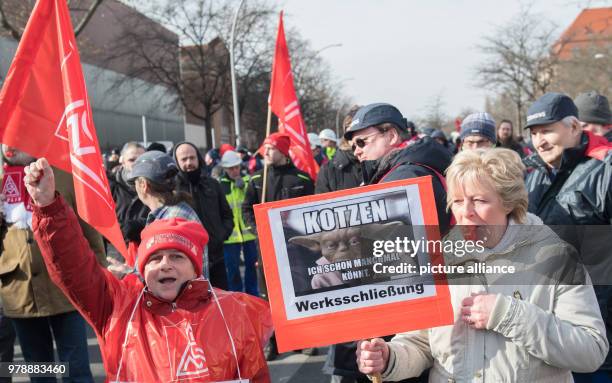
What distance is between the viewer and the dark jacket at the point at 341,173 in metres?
5.77

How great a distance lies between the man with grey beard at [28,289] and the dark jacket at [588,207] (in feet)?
10.8

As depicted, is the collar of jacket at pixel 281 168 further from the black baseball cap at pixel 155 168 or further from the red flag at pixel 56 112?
the red flag at pixel 56 112

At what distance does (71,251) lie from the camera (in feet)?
8.15

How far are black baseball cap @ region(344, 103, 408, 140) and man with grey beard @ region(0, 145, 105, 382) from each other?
2.36 metres

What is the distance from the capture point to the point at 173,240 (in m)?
2.65

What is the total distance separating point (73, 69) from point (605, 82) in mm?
34270

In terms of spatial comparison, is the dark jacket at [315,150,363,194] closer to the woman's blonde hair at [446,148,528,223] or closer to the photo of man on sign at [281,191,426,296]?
the woman's blonde hair at [446,148,528,223]

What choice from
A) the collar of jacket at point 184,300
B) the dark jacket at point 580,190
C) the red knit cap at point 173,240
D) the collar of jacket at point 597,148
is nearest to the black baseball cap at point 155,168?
the red knit cap at point 173,240

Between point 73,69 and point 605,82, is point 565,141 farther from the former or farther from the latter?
point 605,82

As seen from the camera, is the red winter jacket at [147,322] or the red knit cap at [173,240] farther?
the red knit cap at [173,240]

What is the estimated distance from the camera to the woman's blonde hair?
2.27 meters

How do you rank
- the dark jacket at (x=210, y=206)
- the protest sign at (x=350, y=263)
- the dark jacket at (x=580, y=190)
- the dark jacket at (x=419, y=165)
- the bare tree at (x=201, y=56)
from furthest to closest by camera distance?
the bare tree at (x=201, y=56)
the dark jacket at (x=210, y=206)
the dark jacket at (x=580, y=190)
the dark jacket at (x=419, y=165)
the protest sign at (x=350, y=263)

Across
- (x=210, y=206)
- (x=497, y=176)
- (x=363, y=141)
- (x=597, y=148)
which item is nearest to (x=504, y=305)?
(x=497, y=176)

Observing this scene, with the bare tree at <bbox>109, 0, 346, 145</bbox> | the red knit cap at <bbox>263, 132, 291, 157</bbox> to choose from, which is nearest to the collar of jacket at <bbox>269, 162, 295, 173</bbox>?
the red knit cap at <bbox>263, 132, 291, 157</bbox>
